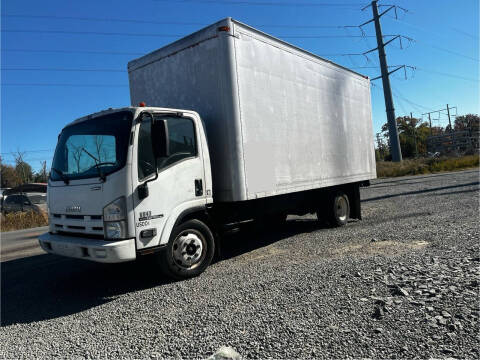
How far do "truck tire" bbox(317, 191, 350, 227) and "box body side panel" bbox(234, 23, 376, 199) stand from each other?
17.3 inches

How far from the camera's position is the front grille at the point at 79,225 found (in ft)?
14.0

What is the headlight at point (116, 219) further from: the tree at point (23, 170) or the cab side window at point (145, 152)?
the tree at point (23, 170)

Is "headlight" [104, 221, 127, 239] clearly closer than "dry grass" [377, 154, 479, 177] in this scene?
Yes

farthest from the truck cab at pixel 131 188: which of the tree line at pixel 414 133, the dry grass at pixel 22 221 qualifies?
the tree line at pixel 414 133

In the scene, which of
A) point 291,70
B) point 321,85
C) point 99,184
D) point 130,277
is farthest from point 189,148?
point 321,85

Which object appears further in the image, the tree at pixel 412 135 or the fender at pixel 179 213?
the tree at pixel 412 135

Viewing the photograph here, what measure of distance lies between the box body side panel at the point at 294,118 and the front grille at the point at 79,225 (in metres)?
2.20

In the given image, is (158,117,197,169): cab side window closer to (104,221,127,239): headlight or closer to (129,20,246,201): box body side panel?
(129,20,246,201): box body side panel

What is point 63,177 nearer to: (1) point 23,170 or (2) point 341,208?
(2) point 341,208

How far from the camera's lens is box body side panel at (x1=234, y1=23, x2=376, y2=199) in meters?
5.41

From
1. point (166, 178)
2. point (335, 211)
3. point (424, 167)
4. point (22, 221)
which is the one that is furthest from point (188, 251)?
point (424, 167)

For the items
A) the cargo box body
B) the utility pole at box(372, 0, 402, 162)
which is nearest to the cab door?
the cargo box body

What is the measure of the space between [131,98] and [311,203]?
14.3ft

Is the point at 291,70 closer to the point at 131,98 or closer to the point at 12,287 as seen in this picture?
the point at 131,98
